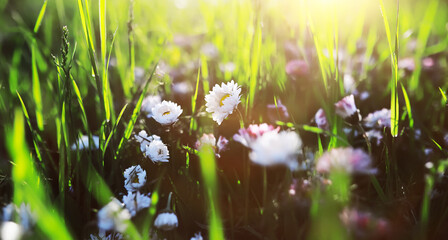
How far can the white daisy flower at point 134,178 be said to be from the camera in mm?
590

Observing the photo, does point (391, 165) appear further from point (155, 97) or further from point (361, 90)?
point (155, 97)

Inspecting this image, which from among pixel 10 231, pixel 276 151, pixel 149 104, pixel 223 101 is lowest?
pixel 10 231

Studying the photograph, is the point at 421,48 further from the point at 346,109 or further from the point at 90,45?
the point at 90,45

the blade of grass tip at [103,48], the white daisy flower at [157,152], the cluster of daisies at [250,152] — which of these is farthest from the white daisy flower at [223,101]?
the blade of grass tip at [103,48]

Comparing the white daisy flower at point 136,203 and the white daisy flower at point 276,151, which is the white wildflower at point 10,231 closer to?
the white daisy flower at point 136,203

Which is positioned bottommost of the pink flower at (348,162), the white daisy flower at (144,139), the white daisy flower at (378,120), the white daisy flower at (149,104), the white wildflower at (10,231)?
the white wildflower at (10,231)

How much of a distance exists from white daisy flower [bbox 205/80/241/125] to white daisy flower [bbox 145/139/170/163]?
11 cm

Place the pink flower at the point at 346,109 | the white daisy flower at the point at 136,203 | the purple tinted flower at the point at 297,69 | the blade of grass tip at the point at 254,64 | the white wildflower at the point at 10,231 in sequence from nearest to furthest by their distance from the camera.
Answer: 1. the white wildflower at the point at 10,231
2. the white daisy flower at the point at 136,203
3. the pink flower at the point at 346,109
4. the blade of grass tip at the point at 254,64
5. the purple tinted flower at the point at 297,69

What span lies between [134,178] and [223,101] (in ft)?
0.67

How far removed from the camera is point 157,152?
624 mm

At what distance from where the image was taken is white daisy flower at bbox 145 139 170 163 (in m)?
0.62

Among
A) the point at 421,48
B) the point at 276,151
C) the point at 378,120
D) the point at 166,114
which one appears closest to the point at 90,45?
the point at 166,114

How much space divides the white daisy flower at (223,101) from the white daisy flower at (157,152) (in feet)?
0.35

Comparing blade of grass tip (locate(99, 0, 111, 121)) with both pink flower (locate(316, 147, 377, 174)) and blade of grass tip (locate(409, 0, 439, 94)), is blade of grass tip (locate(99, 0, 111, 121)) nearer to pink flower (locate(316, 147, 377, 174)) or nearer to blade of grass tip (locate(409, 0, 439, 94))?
pink flower (locate(316, 147, 377, 174))
